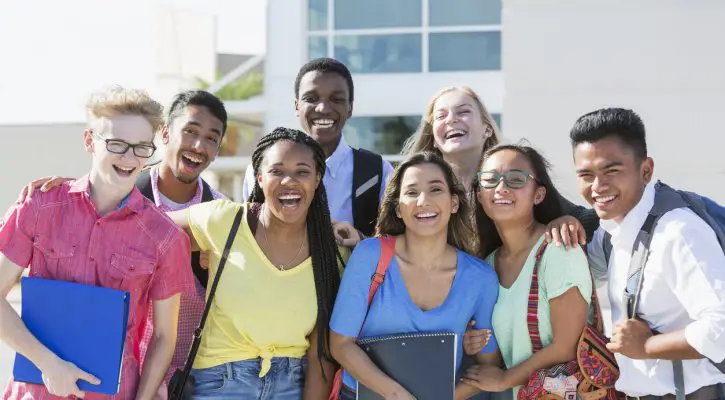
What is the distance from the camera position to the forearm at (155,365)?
3.20 metres

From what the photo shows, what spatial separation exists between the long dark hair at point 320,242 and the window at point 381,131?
1149 centimetres

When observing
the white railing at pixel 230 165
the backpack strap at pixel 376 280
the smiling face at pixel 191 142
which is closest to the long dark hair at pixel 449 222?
the backpack strap at pixel 376 280

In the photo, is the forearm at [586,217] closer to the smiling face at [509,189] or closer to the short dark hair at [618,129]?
the smiling face at [509,189]

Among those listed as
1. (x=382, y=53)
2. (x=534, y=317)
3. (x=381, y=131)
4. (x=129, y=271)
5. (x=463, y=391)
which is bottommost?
(x=463, y=391)

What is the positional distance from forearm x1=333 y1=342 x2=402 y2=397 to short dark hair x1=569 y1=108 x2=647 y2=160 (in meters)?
1.41

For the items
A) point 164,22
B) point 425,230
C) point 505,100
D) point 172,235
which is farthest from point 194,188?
point 164,22

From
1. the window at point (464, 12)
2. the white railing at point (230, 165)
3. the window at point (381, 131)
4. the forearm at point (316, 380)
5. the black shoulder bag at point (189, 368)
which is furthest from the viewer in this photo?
the white railing at point (230, 165)

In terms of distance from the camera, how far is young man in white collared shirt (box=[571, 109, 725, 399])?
309 cm

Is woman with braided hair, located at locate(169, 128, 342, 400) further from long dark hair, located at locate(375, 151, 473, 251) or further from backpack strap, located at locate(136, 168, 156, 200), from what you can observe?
backpack strap, located at locate(136, 168, 156, 200)

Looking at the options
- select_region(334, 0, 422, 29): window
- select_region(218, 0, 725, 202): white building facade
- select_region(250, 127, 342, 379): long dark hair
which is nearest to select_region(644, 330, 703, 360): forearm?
select_region(250, 127, 342, 379): long dark hair

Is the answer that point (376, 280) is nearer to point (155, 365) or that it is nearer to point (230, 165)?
point (155, 365)

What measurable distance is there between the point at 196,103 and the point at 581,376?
8.07ft

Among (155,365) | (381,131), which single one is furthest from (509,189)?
(381,131)

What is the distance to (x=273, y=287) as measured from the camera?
346 cm
